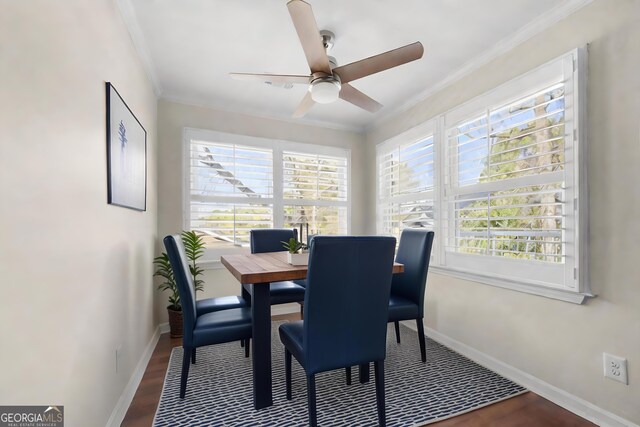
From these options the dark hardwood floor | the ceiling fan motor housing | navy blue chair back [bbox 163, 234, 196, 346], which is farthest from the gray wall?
the ceiling fan motor housing

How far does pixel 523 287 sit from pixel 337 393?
59.3 inches

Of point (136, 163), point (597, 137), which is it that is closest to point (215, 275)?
point (136, 163)

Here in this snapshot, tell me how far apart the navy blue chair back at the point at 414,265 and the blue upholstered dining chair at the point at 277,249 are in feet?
3.08

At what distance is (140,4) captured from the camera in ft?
6.13

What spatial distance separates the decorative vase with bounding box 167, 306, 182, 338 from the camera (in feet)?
9.59

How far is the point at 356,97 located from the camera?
2.24m

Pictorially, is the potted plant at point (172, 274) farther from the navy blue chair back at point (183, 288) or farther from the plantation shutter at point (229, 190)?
the navy blue chair back at point (183, 288)

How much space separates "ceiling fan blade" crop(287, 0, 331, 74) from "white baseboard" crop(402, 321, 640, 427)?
247 centimetres

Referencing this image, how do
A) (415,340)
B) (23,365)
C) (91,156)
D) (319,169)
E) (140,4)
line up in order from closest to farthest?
(23,365)
(91,156)
(140,4)
(415,340)
(319,169)

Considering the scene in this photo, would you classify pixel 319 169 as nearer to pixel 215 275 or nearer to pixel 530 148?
pixel 215 275

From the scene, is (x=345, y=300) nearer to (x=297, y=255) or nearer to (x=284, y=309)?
(x=297, y=255)

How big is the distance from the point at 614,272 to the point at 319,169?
3041mm

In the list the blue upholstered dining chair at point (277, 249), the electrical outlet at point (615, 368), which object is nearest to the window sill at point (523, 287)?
the electrical outlet at point (615, 368)

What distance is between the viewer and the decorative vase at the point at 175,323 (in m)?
2.92
